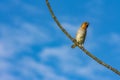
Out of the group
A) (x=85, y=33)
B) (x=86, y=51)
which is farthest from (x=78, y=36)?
(x=86, y=51)

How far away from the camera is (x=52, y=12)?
461cm

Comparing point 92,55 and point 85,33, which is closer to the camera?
point 92,55

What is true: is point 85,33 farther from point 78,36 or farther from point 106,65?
point 106,65

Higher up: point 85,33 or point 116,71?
point 85,33

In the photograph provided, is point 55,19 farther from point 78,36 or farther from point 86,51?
point 78,36

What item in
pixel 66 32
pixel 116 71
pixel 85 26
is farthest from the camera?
pixel 85 26

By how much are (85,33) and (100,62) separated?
37.9 ft

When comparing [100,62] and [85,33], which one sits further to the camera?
[85,33]

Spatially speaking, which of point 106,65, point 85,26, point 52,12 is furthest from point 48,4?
point 85,26

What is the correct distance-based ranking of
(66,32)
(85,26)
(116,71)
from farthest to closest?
1. (85,26)
2. (66,32)
3. (116,71)

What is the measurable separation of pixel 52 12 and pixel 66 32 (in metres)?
0.35

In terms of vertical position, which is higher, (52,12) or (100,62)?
(52,12)

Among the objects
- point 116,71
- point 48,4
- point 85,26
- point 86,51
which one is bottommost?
point 116,71

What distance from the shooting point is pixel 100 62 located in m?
4.57
